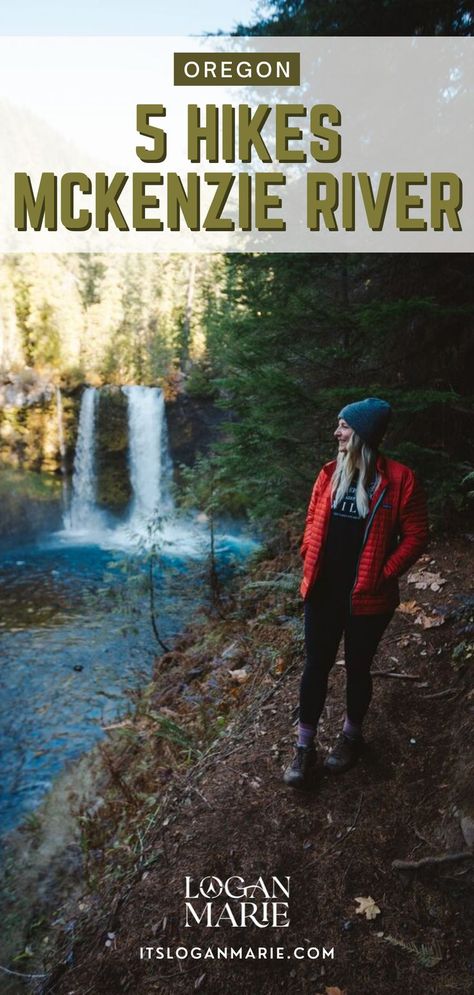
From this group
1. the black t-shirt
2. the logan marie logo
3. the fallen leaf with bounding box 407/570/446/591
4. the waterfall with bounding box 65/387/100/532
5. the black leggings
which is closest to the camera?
the logan marie logo

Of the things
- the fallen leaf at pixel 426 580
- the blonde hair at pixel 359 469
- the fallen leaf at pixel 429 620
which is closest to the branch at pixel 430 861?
the blonde hair at pixel 359 469

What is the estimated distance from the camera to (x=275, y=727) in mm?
3877

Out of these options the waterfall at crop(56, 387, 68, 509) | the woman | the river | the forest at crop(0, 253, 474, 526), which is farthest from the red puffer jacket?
the waterfall at crop(56, 387, 68, 509)

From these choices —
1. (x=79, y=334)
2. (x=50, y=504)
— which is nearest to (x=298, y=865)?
(x=50, y=504)

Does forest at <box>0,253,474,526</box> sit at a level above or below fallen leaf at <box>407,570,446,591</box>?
above

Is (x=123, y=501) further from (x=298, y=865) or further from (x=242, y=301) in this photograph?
(x=298, y=865)

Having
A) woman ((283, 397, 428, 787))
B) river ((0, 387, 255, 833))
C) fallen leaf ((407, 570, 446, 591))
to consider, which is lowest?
river ((0, 387, 255, 833))

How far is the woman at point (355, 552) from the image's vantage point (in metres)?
2.75

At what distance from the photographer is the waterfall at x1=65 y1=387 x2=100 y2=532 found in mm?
22125

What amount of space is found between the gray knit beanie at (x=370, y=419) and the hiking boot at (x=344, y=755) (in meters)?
1.89

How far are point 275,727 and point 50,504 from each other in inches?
766

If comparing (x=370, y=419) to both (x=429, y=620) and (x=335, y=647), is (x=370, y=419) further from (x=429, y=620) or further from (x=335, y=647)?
(x=429, y=620)

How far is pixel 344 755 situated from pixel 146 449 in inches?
816

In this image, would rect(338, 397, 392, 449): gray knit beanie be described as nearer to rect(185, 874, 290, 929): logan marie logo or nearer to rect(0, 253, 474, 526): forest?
rect(0, 253, 474, 526): forest
